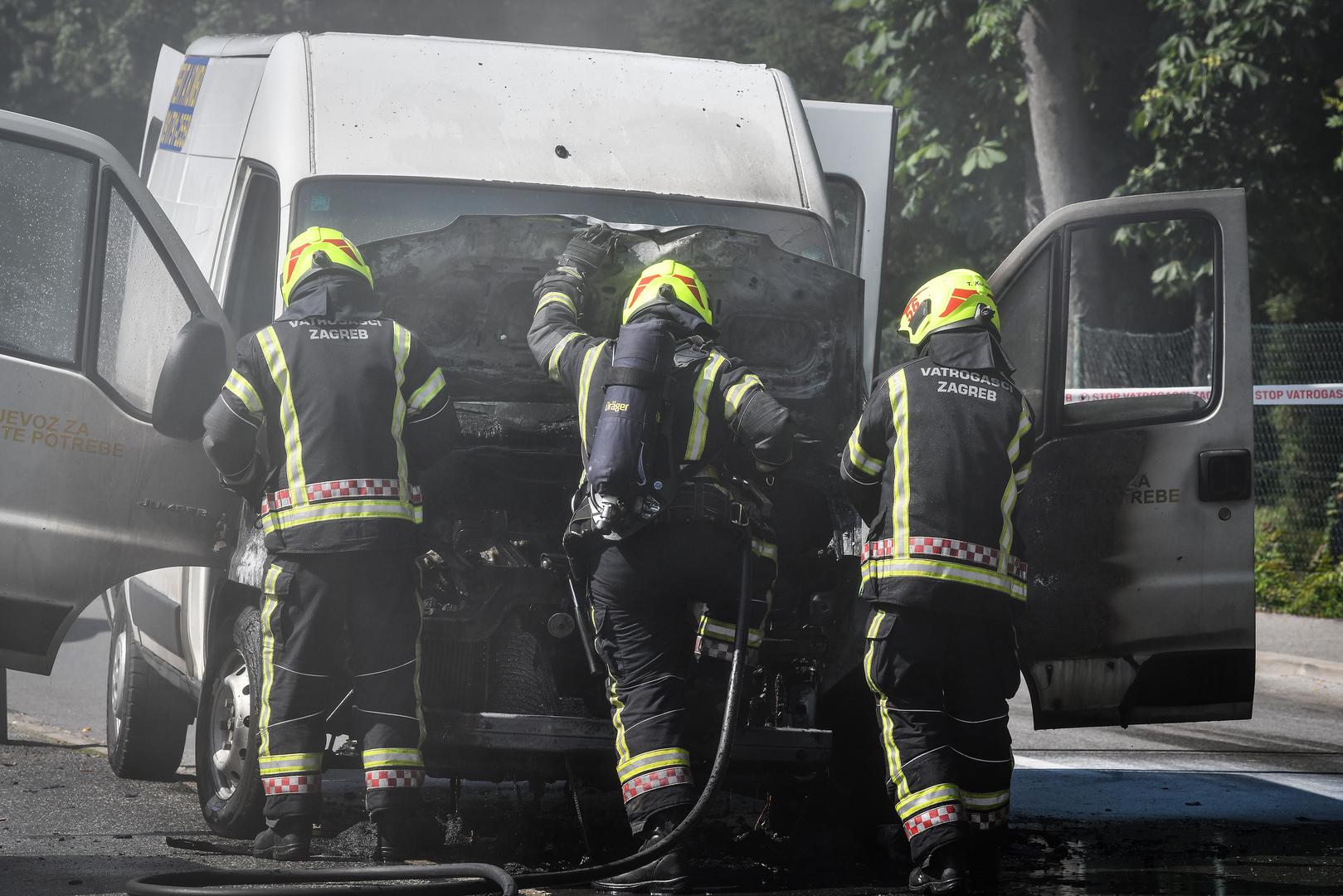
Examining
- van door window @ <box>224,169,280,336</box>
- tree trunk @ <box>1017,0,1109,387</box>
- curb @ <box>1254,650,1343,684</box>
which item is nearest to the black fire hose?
van door window @ <box>224,169,280,336</box>

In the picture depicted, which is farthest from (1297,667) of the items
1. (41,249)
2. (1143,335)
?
(41,249)

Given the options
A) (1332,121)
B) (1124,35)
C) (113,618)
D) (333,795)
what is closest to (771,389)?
(333,795)

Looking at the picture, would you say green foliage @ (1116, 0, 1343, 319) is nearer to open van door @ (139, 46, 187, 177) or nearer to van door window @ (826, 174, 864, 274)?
van door window @ (826, 174, 864, 274)

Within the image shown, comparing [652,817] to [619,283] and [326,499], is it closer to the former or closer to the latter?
[326,499]

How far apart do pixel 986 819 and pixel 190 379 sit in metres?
2.69

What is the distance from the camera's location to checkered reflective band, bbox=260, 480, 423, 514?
5211 mm

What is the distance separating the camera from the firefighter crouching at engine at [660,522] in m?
5.07

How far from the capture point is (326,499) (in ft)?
17.1

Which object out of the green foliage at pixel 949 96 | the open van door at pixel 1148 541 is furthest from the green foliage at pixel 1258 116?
the open van door at pixel 1148 541

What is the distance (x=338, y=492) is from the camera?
5.21 meters

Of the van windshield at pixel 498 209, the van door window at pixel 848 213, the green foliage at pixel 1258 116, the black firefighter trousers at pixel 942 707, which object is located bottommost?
the black firefighter trousers at pixel 942 707

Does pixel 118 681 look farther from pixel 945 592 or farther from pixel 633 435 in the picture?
pixel 945 592

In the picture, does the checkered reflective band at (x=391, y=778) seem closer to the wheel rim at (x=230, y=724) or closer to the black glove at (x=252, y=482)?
the wheel rim at (x=230, y=724)

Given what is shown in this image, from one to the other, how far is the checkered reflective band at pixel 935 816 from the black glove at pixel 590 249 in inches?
80.2
